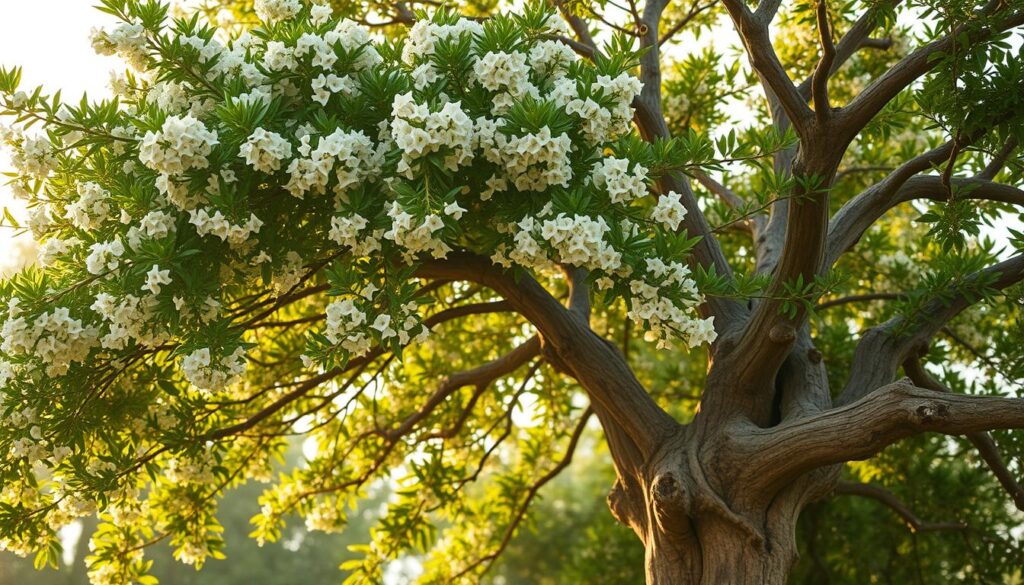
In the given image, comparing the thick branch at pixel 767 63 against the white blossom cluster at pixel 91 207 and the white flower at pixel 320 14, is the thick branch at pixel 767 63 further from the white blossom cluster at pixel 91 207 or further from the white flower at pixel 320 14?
the white blossom cluster at pixel 91 207

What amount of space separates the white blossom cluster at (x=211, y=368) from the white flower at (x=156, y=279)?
285 millimetres

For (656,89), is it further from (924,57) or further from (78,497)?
(78,497)

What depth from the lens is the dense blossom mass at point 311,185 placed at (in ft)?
11.6

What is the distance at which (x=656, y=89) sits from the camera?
19.8 feet

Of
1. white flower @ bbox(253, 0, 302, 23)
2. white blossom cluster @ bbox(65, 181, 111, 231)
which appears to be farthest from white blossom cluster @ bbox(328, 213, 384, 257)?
white flower @ bbox(253, 0, 302, 23)

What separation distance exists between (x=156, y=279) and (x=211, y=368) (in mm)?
395

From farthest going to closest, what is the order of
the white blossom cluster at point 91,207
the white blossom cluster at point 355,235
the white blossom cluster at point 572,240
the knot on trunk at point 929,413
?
the knot on trunk at point 929,413, the white blossom cluster at point 91,207, the white blossom cluster at point 355,235, the white blossom cluster at point 572,240

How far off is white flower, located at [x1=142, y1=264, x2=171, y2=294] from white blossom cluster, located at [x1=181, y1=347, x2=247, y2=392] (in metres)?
0.29

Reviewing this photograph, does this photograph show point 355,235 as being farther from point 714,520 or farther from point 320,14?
point 714,520

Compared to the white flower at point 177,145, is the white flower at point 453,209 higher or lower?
lower

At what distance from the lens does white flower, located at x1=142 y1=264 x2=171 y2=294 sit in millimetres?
3518

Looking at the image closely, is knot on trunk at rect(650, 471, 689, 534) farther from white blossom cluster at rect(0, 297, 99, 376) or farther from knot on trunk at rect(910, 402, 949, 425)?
white blossom cluster at rect(0, 297, 99, 376)

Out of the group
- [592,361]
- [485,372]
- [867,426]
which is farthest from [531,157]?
[485,372]

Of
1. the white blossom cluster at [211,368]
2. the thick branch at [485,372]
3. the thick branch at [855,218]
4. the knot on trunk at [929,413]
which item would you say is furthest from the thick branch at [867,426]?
the white blossom cluster at [211,368]
